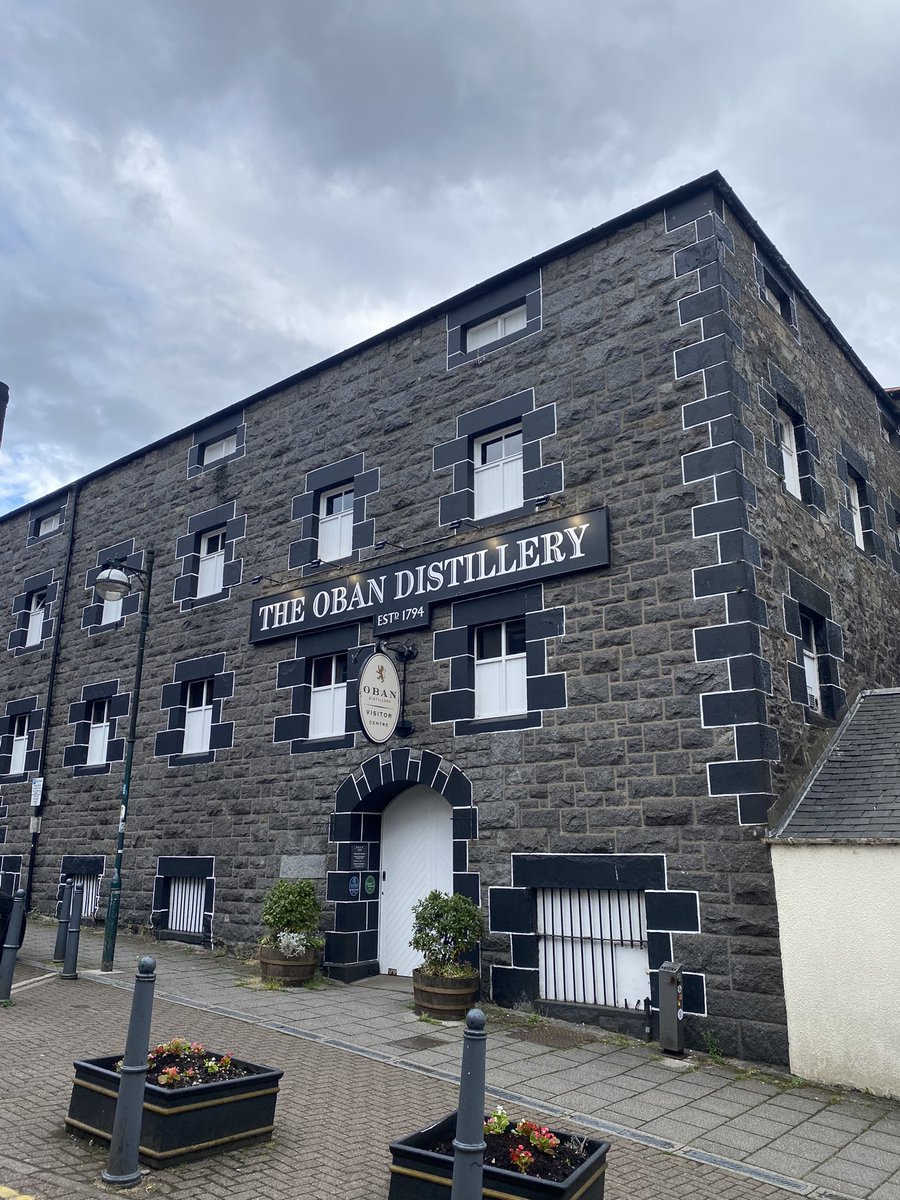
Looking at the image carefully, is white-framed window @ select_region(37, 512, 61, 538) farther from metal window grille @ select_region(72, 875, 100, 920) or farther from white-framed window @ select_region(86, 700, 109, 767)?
metal window grille @ select_region(72, 875, 100, 920)

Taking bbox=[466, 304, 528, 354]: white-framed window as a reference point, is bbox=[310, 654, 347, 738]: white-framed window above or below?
below

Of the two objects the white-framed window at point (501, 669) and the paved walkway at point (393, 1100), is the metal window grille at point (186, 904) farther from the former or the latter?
the white-framed window at point (501, 669)

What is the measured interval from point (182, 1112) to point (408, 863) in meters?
7.11

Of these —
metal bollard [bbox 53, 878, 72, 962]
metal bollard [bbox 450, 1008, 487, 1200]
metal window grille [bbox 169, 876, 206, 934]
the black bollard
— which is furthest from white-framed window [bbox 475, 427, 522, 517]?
metal bollard [bbox 450, 1008, 487, 1200]

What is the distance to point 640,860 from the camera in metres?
9.48

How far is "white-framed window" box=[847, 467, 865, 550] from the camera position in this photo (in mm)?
13695

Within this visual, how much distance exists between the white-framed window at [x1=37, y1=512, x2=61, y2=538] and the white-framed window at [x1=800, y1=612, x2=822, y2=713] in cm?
1602

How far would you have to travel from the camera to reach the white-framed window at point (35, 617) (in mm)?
20172

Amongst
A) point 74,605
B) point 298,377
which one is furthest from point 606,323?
point 74,605

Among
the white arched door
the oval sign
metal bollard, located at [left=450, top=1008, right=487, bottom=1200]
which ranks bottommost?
metal bollard, located at [left=450, top=1008, right=487, bottom=1200]

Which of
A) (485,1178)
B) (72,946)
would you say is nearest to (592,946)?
(485,1178)

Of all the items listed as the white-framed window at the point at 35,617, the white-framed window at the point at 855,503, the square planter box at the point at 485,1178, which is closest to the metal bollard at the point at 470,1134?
the square planter box at the point at 485,1178

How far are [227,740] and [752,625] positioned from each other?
28.3 feet

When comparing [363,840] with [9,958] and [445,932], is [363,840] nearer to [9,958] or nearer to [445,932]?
[445,932]
